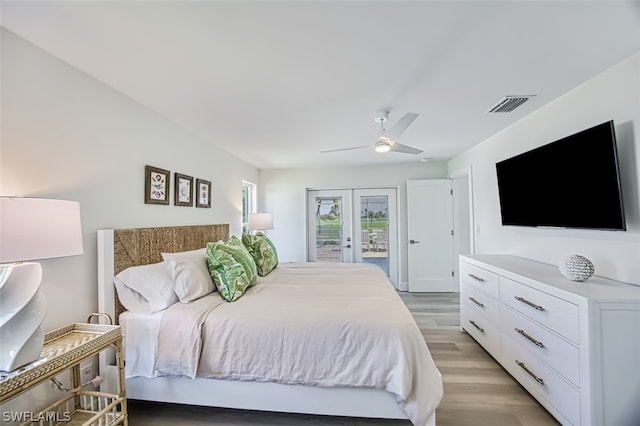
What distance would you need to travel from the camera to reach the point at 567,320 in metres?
1.73

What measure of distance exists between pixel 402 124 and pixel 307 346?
1.86 metres

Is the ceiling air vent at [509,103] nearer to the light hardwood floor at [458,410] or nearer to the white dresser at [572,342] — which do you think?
the white dresser at [572,342]

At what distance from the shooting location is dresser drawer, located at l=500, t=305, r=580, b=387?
1699mm

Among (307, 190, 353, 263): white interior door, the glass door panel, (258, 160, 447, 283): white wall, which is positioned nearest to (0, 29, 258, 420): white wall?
(258, 160, 447, 283): white wall

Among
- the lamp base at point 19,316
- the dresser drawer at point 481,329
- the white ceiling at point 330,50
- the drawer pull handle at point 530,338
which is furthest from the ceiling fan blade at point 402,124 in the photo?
the lamp base at point 19,316

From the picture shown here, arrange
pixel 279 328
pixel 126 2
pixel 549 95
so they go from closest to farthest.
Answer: pixel 126 2, pixel 279 328, pixel 549 95

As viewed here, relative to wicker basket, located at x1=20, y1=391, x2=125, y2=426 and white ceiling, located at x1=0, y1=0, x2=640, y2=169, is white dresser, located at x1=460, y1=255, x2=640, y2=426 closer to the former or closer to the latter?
white ceiling, located at x1=0, y1=0, x2=640, y2=169

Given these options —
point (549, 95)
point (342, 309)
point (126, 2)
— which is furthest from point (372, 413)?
point (549, 95)

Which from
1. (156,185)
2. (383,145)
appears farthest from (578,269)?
(156,185)

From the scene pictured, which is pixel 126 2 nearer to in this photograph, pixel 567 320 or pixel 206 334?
pixel 206 334

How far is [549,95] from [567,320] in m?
1.80

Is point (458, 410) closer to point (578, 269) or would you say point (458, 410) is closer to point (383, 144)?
point (578, 269)

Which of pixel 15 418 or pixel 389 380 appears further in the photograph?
pixel 389 380

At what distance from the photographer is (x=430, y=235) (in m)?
5.13
